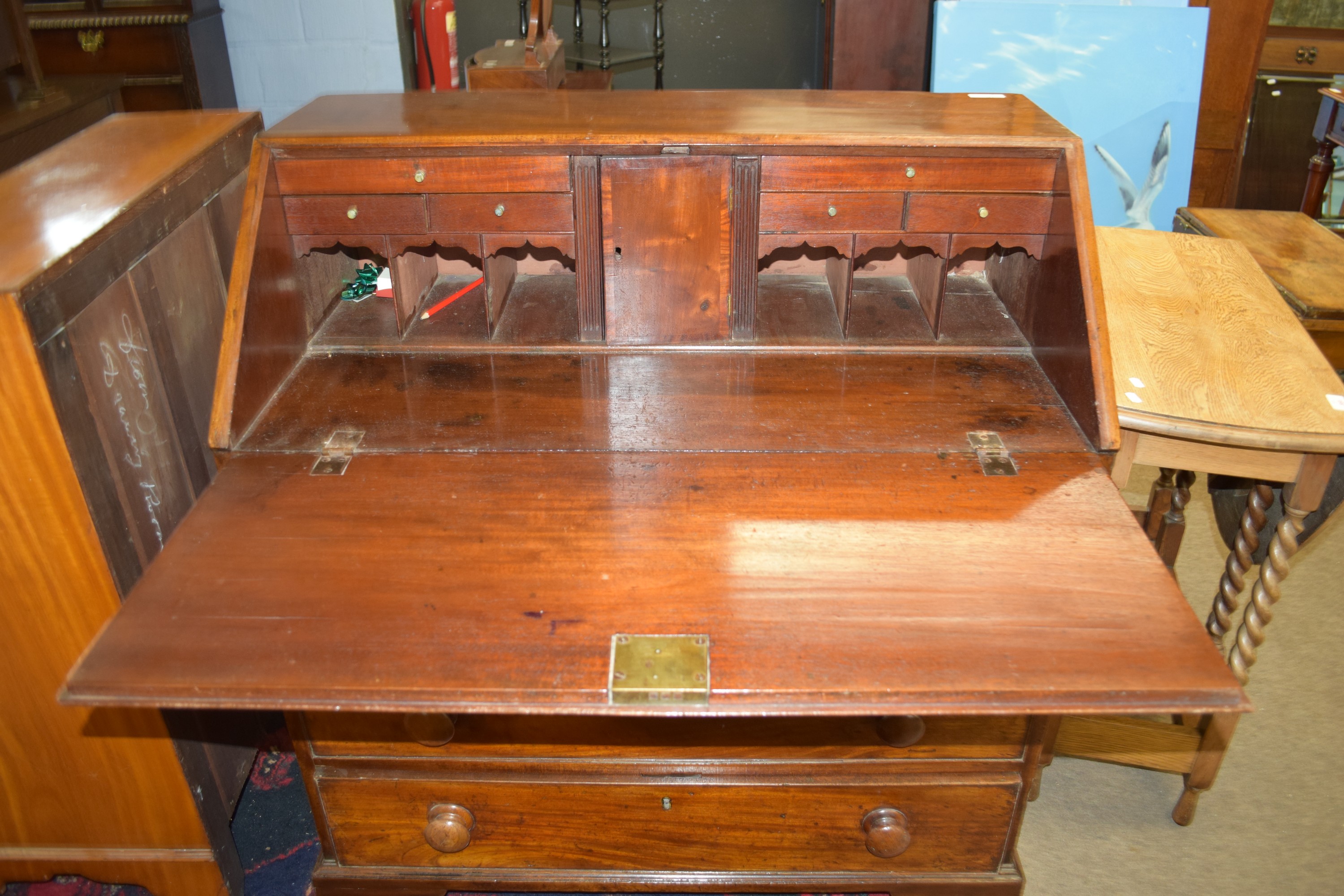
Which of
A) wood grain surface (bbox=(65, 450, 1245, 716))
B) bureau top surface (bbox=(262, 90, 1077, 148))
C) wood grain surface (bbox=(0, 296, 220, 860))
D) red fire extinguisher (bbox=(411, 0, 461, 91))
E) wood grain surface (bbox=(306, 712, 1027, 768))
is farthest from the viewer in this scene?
red fire extinguisher (bbox=(411, 0, 461, 91))

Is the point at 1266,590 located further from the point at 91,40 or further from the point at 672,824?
the point at 91,40

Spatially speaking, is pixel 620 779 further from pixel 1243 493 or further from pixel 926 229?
pixel 1243 493

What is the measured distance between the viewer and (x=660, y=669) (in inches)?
44.0

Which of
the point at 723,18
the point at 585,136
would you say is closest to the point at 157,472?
A: the point at 585,136

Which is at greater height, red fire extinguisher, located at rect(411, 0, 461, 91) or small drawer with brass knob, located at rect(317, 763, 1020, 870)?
red fire extinguisher, located at rect(411, 0, 461, 91)

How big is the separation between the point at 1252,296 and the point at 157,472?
2167 mm

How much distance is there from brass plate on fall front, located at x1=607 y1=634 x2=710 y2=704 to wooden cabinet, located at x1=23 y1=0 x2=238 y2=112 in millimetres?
3609

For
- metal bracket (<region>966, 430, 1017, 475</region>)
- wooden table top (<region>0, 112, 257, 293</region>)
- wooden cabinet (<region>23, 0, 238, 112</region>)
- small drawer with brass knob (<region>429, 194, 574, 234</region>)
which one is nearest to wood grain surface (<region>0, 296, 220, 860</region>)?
wooden table top (<region>0, 112, 257, 293</region>)

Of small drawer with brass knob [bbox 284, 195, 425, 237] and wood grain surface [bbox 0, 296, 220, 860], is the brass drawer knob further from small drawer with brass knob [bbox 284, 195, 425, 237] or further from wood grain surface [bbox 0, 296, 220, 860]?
wood grain surface [bbox 0, 296, 220, 860]

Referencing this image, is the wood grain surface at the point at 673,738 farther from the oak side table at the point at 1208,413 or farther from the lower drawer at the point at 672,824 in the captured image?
the oak side table at the point at 1208,413

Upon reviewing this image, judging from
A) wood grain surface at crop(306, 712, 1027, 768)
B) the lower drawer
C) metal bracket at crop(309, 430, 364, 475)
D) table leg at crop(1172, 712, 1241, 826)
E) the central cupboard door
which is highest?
the central cupboard door

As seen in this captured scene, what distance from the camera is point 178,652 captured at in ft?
3.74

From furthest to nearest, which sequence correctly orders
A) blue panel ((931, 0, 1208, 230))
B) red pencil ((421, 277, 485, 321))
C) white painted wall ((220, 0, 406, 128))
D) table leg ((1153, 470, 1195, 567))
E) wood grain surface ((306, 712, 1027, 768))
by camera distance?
white painted wall ((220, 0, 406, 128))
blue panel ((931, 0, 1208, 230))
table leg ((1153, 470, 1195, 567))
red pencil ((421, 277, 485, 321))
wood grain surface ((306, 712, 1027, 768))

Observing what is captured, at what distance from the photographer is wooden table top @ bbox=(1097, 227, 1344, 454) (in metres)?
1.68
